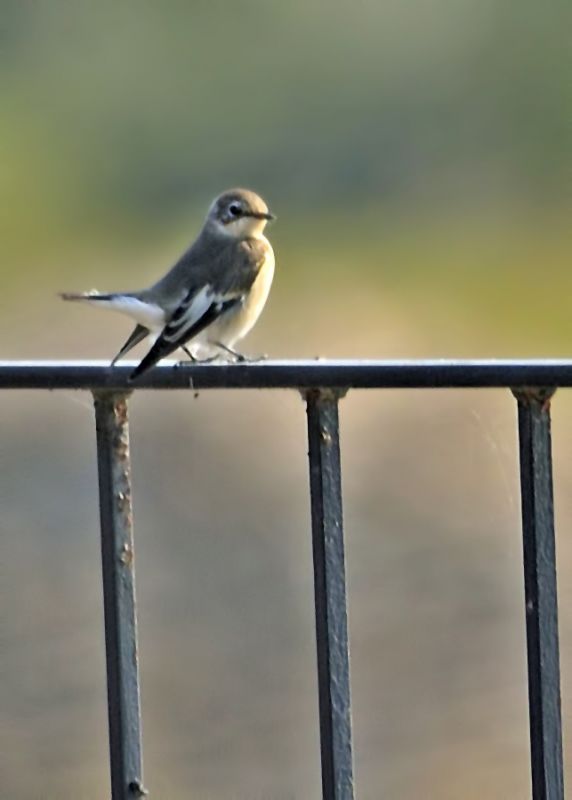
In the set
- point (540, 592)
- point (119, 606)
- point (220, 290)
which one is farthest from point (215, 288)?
point (540, 592)

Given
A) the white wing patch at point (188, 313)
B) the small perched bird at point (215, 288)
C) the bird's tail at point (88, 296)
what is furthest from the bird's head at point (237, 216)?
the bird's tail at point (88, 296)

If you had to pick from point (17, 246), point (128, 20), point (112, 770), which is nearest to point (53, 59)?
point (128, 20)

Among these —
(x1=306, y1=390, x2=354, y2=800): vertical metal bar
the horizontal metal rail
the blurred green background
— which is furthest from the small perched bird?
(x1=306, y1=390, x2=354, y2=800): vertical metal bar

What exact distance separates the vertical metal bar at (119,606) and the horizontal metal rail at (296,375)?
0.16 ft

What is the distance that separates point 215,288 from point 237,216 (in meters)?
0.33

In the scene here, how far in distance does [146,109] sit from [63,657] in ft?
30.3

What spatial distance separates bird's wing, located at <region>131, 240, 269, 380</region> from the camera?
4.13 metres

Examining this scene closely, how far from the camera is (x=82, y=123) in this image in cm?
1420

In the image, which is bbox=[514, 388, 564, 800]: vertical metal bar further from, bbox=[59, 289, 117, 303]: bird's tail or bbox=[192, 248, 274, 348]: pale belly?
bbox=[192, 248, 274, 348]: pale belly

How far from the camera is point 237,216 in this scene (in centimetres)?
466

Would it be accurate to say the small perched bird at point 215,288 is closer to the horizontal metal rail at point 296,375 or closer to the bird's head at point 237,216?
the bird's head at point 237,216

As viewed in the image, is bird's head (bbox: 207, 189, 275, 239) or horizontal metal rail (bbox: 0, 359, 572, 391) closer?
horizontal metal rail (bbox: 0, 359, 572, 391)

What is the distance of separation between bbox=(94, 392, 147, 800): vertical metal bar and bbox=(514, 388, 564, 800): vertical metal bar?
1.68ft

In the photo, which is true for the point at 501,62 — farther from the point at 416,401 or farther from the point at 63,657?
the point at 63,657
